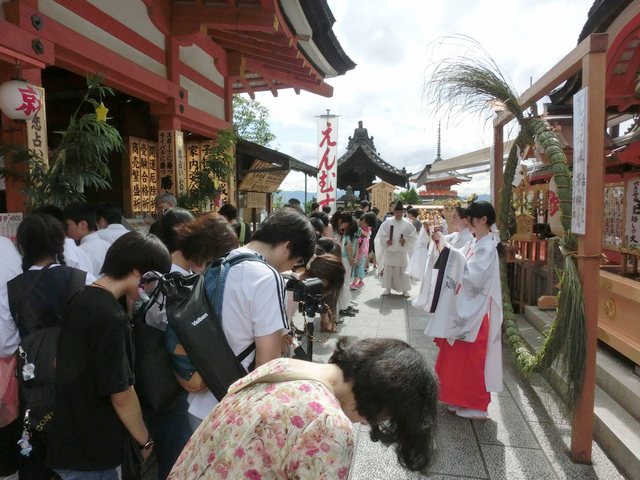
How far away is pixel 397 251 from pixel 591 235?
574 cm

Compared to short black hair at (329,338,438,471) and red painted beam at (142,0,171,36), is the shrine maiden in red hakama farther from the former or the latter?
red painted beam at (142,0,171,36)

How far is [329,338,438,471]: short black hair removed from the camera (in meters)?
1.10

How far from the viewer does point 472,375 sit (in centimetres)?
359

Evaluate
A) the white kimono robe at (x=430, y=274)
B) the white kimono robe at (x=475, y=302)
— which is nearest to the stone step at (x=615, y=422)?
the white kimono robe at (x=475, y=302)

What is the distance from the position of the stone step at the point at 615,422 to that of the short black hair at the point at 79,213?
380 cm

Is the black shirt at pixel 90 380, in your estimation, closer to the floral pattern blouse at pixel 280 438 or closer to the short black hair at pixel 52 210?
the floral pattern blouse at pixel 280 438

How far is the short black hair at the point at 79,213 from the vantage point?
3.34m

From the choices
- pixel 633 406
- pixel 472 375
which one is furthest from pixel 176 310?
A: pixel 633 406

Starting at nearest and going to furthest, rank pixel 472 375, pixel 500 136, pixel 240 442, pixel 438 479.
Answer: pixel 240 442, pixel 438 479, pixel 472 375, pixel 500 136

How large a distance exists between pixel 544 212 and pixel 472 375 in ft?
19.7

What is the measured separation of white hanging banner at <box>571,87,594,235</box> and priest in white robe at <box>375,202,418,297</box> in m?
5.54

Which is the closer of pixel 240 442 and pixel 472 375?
pixel 240 442

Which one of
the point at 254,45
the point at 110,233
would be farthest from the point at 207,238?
the point at 254,45

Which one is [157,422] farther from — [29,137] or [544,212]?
[544,212]
